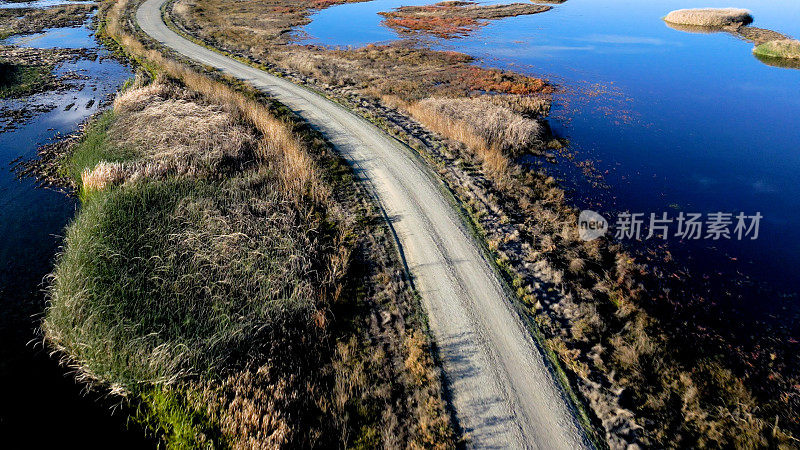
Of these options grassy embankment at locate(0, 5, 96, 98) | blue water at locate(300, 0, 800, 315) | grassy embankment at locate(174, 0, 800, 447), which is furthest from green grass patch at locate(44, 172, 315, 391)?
grassy embankment at locate(0, 5, 96, 98)

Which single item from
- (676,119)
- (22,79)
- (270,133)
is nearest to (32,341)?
(270,133)

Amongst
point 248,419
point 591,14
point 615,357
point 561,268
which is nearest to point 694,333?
point 615,357

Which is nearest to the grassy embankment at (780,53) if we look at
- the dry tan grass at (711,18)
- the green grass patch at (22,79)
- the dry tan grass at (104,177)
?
the dry tan grass at (711,18)

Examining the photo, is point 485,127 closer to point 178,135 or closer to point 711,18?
point 178,135

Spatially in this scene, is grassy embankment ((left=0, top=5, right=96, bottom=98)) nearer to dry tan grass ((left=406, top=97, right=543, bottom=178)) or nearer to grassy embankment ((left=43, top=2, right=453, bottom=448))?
grassy embankment ((left=43, top=2, right=453, bottom=448))

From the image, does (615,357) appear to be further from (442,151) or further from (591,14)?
(591,14)
